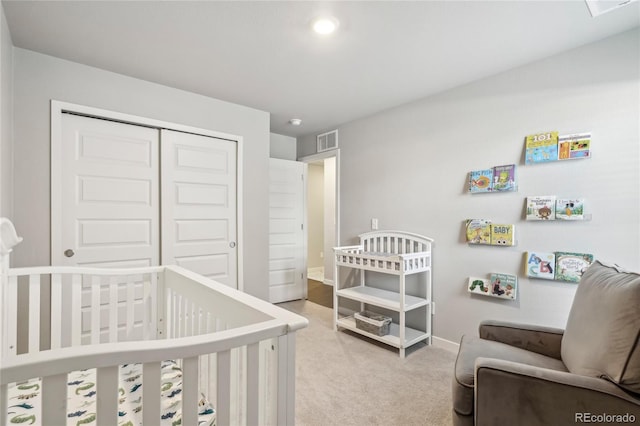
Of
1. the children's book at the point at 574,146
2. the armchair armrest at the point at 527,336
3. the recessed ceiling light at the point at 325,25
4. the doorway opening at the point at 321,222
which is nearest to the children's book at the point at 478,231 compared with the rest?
the children's book at the point at 574,146

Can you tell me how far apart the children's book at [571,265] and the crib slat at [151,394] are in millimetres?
2441

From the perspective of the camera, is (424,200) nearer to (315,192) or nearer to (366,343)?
(366,343)

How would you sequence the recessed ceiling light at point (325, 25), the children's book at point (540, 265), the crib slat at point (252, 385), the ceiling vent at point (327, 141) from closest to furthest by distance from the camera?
the crib slat at point (252, 385), the recessed ceiling light at point (325, 25), the children's book at point (540, 265), the ceiling vent at point (327, 141)

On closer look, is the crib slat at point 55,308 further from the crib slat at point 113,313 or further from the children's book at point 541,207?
the children's book at point 541,207

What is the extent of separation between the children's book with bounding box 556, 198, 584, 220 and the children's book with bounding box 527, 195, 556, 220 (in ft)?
0.09

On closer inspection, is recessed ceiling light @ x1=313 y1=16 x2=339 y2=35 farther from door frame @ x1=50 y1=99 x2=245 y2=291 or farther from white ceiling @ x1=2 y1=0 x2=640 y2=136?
door frame @ x1=50 y1=99 x2=245 y2=291

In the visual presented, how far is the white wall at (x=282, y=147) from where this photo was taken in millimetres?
4254

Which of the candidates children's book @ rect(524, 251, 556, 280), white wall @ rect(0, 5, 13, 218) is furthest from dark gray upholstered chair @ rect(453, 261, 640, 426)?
white wall @ rect(0, 5, 13, 218)

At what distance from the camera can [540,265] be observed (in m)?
2.18

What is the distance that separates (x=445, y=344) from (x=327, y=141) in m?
2.66

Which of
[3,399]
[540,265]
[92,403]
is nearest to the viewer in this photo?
[3,399]

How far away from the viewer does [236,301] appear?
3.64ft

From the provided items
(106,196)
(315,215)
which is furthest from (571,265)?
(315,215)

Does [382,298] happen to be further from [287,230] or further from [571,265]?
[287,230]
